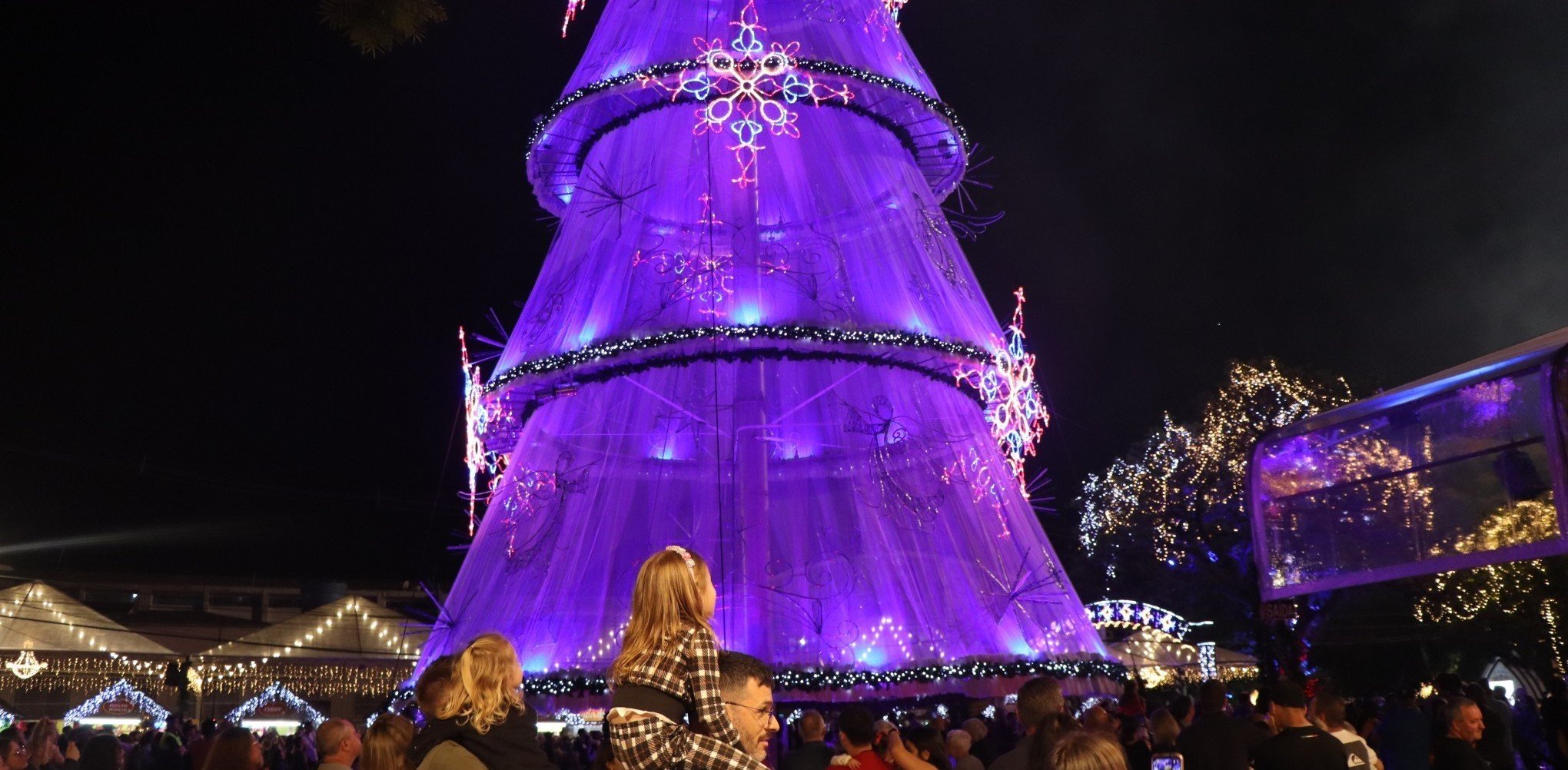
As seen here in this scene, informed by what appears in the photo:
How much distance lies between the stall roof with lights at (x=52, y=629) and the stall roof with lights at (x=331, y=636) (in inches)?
68.5

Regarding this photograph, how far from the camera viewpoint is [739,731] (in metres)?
3.03

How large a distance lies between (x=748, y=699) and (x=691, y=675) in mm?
193

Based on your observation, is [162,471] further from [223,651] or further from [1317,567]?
[1317,567]

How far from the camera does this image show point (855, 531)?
11977 mm

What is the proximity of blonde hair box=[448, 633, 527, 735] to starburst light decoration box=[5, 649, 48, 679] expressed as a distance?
23.6m

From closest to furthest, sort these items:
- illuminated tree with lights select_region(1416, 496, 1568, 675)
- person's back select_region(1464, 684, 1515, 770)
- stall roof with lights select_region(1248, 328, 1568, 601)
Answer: stall roof with lights select_region(1248, 328, 1568, 601) < person's back select_region(1464, 684, 1515, 770) < illuminated tree with lights select_region(1416, 496, 1568, 675)

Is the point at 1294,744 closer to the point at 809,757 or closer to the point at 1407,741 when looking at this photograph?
the point at 809,757

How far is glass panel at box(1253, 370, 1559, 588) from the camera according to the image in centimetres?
836

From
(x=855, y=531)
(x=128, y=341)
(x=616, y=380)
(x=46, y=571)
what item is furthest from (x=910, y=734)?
(x=46, y=571)

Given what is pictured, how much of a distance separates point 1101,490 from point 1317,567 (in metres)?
19.6

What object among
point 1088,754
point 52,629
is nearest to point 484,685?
point 1088,754

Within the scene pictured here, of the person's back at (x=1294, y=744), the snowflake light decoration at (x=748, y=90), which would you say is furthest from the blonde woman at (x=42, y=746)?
the snowflake light decoration at (x=748, y=90)

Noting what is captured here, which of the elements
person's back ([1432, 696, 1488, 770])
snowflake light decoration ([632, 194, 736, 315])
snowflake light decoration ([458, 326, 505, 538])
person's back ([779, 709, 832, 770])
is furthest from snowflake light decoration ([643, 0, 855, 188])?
person's back ([1432, 696, 1488, 770])

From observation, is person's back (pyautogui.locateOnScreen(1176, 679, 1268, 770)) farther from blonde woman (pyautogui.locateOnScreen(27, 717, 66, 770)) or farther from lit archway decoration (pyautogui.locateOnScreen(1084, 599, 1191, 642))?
lit archway decoration (pyautogui.locateOnScreen(1084, 599, 1191, 642))
